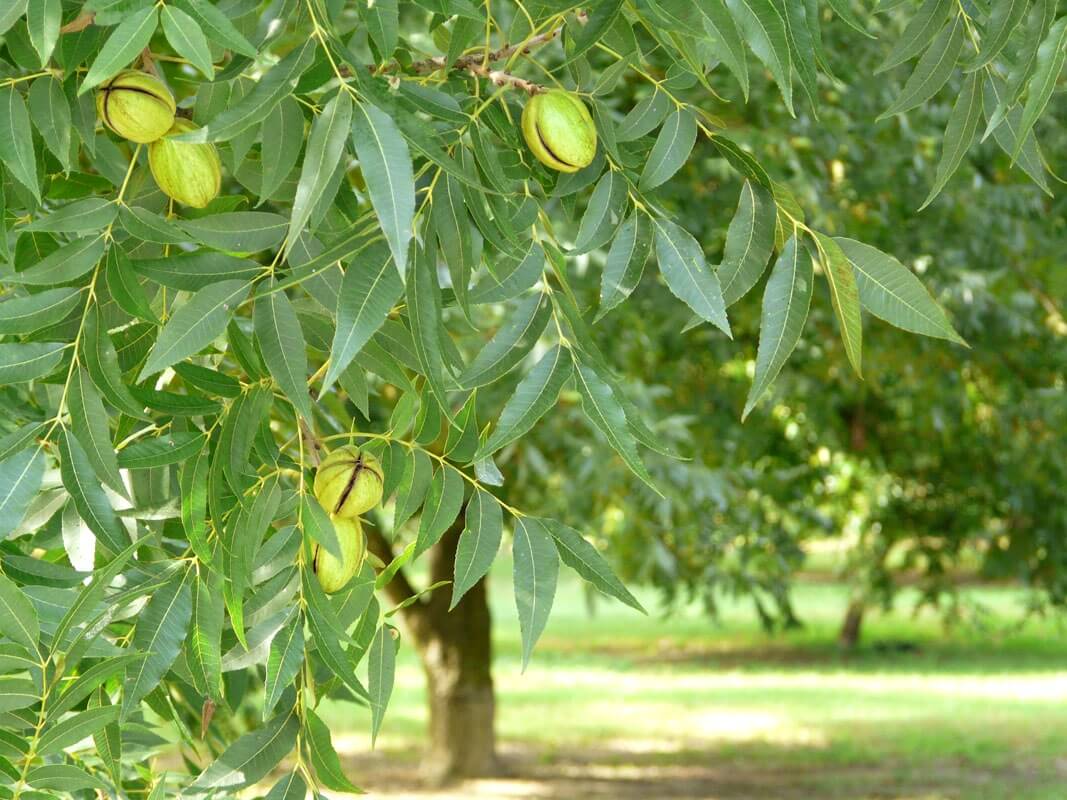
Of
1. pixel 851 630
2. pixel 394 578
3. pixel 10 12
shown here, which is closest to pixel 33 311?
pixel 10 12

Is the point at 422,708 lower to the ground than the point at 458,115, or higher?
lower

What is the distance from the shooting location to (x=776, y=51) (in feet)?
3.06

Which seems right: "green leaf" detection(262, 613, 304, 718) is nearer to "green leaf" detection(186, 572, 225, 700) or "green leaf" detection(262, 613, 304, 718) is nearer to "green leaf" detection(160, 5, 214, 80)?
"green leaf" detection(186, 572, 225, 700)

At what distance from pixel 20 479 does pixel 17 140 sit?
0.25 metres

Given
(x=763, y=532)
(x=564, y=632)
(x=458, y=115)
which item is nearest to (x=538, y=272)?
(x=458, y=115)

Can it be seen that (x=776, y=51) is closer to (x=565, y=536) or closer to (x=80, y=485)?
(x=565, y=536)

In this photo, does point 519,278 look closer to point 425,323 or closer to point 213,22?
point 425,323

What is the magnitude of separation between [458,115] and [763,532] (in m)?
5.62

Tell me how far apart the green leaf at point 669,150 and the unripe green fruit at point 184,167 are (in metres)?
0.36

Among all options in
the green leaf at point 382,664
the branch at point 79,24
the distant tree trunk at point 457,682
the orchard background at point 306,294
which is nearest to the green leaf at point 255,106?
the orchard background at point 306,294

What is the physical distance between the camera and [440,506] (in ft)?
3.79

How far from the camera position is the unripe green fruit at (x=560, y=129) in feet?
3.53

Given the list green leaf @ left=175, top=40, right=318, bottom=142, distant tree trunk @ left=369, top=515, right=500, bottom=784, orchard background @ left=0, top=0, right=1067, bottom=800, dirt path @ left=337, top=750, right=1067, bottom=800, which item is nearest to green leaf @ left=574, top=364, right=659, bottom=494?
orchard background @ left=0, top=0, right=1067, bottom=800

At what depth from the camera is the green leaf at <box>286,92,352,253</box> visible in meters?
0.81
